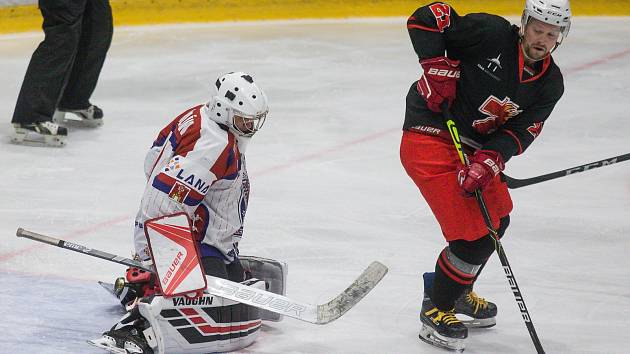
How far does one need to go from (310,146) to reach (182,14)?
108 inches

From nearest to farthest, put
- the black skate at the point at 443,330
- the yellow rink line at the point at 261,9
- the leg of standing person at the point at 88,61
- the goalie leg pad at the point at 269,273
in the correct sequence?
the black skate at the point at 443,330, the goalie leg pad at the point at 269,273, the leg of standing person at the point at 88,61, the yellow rink line at the point at 261,9

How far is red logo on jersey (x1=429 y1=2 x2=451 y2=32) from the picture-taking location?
3049 mm

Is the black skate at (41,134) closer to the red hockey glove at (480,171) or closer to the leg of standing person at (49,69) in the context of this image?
the leg of standing person at (49,69)

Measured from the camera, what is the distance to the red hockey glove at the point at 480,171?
2.91 metres

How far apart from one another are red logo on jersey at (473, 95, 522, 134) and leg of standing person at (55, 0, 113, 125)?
2.56 metres

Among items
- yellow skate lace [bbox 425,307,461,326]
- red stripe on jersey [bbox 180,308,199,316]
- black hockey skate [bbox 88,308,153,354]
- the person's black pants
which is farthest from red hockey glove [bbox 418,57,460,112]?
the person's black pants

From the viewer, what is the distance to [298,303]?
2.91m

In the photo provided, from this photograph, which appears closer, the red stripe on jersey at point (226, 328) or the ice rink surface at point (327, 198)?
the red stripe on jersey at point (226, 328)

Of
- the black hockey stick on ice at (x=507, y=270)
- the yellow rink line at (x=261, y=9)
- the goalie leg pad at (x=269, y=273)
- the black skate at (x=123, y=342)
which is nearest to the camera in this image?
the black skate at (x=123, y=342)

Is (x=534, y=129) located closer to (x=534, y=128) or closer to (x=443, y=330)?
(x=534, y=128)

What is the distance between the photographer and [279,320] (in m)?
3.17

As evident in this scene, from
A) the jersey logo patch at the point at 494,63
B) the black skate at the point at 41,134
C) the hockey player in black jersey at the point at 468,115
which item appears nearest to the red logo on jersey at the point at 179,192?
the hockey player in black jersey at the point at 468,115

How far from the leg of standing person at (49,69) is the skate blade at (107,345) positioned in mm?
2227

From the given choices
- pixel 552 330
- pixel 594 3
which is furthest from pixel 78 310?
pixel 594 3
